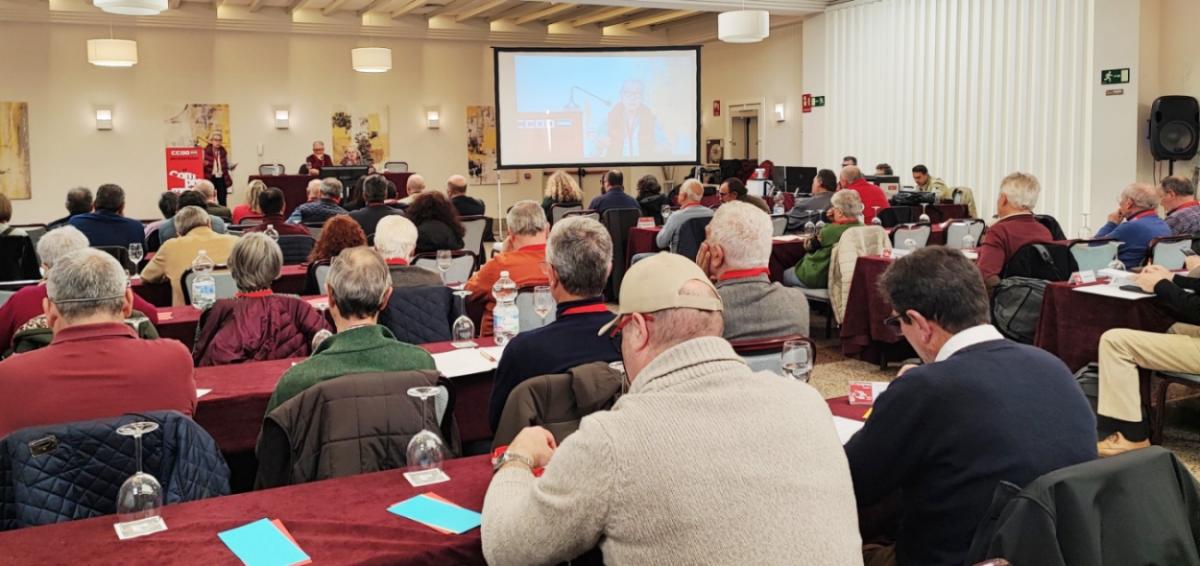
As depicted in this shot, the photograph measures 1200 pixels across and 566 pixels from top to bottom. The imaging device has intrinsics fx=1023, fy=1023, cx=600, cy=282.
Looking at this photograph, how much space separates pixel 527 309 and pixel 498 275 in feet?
1.03

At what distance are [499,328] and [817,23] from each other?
1316 cm

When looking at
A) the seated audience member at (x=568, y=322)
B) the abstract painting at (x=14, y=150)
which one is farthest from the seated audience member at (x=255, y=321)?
the abstract painting at (x=14, y=150)

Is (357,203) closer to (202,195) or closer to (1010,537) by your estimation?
(202,195)

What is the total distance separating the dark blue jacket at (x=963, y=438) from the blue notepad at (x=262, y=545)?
121cm

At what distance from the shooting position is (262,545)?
2.08 metres

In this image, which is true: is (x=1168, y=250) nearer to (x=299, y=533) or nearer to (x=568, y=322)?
(x=568, y=322)

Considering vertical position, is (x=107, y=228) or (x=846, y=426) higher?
(x=107, y=228)

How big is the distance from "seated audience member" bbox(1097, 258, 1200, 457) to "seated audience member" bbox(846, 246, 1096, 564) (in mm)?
2999

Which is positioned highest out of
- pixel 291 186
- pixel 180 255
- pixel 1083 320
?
pixel 291 186

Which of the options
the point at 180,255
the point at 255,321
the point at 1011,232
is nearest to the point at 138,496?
the point at 255,321

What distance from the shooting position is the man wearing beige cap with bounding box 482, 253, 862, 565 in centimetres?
165

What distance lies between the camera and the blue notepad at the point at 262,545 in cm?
201

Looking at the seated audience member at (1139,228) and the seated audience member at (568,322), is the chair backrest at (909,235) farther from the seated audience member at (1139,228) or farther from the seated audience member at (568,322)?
the seated audience member at (568,322)

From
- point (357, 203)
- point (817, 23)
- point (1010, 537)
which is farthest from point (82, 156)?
point (1010, 537)
